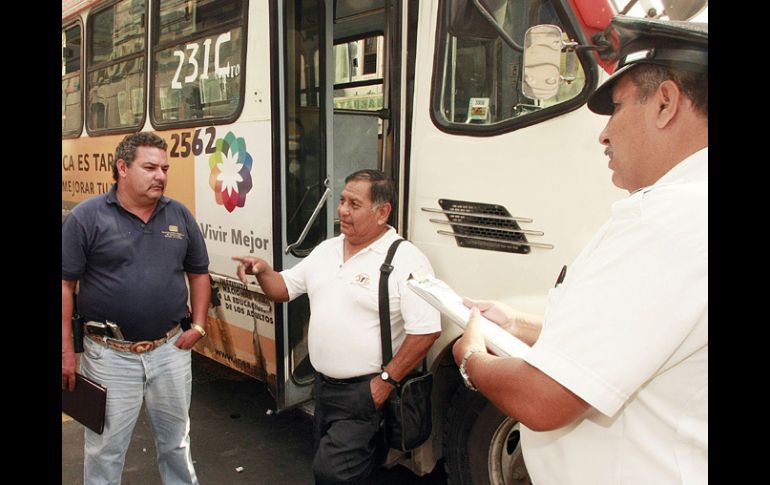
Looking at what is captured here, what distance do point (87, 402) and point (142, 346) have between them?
1.02ft

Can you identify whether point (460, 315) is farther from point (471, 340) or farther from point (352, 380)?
point (352, 380)

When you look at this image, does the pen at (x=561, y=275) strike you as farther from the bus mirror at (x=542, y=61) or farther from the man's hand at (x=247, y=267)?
the man's hand at (x=247, y=267)

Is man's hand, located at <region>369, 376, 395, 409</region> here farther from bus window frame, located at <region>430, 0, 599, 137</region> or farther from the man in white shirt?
bus window frame, located at <region>430, 0, 599, 137</region>

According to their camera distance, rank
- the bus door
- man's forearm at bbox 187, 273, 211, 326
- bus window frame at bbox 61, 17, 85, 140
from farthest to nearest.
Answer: bus window frame at bbox 61, 17, 85, 140 → the bus door → man's forearm at bbox 187, 273, 211, 326

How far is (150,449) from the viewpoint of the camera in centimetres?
378

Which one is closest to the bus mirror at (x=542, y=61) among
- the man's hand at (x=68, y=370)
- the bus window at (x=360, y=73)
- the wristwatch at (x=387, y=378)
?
the wristwatch at (x=387, y=378)

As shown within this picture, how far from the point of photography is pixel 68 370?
2.56 metres

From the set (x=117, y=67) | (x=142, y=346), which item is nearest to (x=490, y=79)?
(x=142, y=346)

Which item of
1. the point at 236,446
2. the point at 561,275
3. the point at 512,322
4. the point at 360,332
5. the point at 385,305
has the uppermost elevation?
the point at 561,275

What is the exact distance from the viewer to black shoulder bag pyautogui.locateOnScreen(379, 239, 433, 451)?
2535mm

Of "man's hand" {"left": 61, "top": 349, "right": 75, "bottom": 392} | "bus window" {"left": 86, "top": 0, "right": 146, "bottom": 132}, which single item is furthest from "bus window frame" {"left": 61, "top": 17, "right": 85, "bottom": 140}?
"man's hand" {"left": 61, "top": 349, "right": 75, "bottom": 392}

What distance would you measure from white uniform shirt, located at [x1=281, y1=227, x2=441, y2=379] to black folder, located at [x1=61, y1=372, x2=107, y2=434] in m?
0.91

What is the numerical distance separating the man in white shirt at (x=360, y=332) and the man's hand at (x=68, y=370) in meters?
1.03

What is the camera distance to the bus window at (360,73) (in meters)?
4.79
